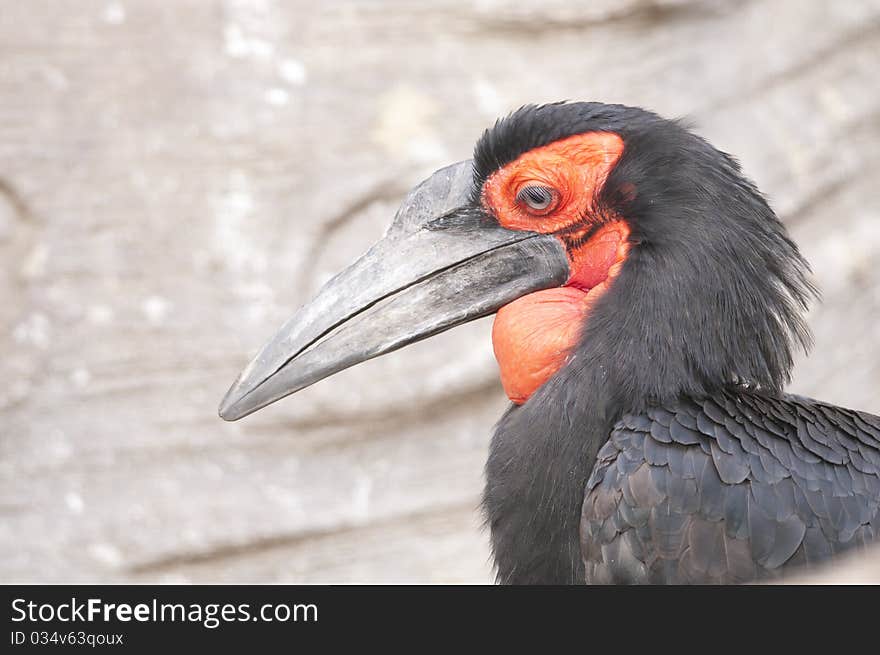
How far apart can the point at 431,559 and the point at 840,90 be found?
258 centimetres

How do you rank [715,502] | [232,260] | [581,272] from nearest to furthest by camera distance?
1. [715,502]
2. [581,272]
3. [232,260]

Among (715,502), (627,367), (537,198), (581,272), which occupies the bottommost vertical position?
(715,502)

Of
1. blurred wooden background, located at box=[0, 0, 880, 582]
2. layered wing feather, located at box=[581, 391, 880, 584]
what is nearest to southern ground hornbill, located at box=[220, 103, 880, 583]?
layered wing feather, located at box=[581, 391, 880, 584]

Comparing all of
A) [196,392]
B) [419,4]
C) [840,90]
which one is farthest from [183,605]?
[840,90]

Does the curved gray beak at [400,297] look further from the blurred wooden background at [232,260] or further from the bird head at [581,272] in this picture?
the blurred wooden background at [232,260]

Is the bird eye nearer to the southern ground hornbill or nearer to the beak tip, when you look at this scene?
the southern ground hornbill

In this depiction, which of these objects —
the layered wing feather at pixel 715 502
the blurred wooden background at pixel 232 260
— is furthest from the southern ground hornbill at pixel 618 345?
the blurred wooden background at pixel 232 260

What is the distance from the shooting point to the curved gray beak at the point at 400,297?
2367 millimetres

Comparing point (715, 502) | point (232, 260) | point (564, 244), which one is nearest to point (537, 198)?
point (564, 244)

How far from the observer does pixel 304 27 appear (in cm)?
424

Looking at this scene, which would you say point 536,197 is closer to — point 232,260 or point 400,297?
point 400,297

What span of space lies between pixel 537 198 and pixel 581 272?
18 cm

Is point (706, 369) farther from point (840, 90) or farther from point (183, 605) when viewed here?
point (840, 90)

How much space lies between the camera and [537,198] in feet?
7.82
